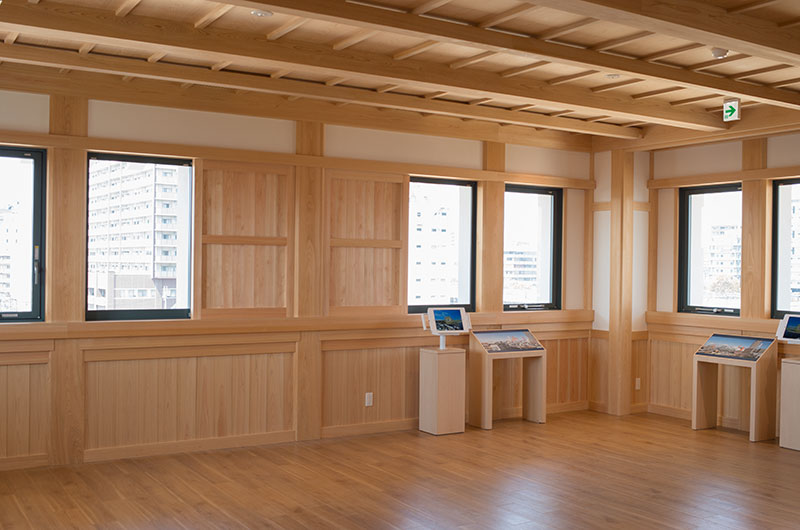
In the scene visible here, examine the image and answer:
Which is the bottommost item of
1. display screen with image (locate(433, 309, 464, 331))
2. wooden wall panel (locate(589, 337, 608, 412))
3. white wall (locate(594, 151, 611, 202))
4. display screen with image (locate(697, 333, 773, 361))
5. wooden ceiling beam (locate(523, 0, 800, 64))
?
wooden wall panel (locate(589, 337, 608, 412))

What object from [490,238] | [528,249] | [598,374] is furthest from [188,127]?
[598,374]

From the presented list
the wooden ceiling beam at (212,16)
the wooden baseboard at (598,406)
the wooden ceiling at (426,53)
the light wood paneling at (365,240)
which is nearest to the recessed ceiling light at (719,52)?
the wooden ceiling at (426,53)

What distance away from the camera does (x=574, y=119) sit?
7789 mm

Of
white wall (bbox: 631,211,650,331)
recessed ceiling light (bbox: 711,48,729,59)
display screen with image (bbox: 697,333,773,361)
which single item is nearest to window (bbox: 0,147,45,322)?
recessed ceiling light (bbox: 711,48,729,59)

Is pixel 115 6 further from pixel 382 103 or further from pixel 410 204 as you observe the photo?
pixel 410 204

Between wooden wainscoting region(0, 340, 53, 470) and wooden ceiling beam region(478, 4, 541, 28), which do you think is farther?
wooden wainscoting region(0, 340, 53, 470)

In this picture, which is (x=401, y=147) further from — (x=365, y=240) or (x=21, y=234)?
(x=21, y=234)

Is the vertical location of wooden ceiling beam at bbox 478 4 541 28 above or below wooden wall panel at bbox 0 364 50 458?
above

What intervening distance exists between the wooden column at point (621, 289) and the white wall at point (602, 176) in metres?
0.11

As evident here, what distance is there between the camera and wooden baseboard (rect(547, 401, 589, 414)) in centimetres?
858

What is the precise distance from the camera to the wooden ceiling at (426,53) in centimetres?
455

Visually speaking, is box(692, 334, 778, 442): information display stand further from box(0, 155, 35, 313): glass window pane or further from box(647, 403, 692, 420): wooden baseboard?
box(0, 155, 35, 313): glass window pane

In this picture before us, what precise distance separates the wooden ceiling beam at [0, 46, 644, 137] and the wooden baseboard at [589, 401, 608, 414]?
123 inches

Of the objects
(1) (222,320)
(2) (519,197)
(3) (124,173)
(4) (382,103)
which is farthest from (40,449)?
(2) (519,197)
